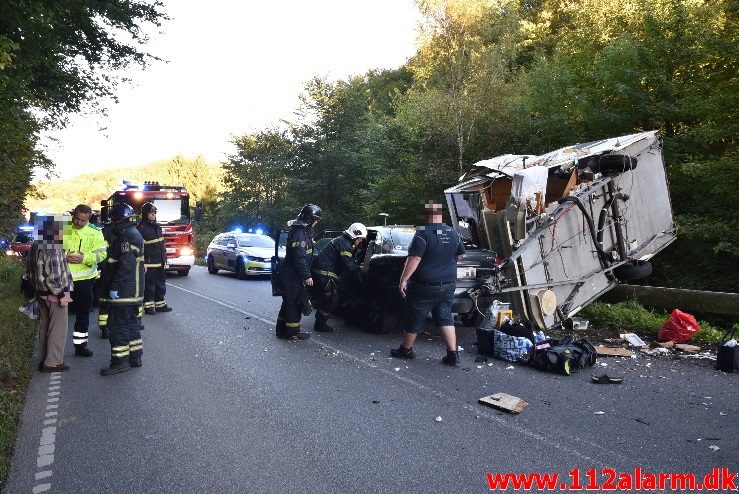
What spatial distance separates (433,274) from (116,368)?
143 inches

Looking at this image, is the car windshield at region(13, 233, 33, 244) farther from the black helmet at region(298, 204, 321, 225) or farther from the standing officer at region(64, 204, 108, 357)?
the black helmet at region(298, 204, 321, 225)

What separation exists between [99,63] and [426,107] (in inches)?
409

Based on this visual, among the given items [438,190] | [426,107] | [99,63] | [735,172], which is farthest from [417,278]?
[426,107]

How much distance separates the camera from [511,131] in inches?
694

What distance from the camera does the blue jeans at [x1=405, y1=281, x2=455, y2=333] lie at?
613 centimetres

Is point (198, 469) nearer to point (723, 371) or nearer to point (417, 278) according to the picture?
point (417, 278)

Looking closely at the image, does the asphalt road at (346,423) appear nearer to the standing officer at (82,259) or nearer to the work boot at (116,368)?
the work boot at (116,368)

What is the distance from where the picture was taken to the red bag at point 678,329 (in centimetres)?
706

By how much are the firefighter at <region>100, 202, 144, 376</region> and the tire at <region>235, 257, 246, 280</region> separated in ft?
34.7

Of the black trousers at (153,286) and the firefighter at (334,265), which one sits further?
the black trousers at (153,286)

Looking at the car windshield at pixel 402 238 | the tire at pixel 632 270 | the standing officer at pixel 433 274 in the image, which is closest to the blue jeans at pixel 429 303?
the standing officer at pixel 433 274

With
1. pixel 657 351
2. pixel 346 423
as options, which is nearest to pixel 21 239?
pixel 346 423

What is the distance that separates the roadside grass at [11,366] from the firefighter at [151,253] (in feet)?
6.01

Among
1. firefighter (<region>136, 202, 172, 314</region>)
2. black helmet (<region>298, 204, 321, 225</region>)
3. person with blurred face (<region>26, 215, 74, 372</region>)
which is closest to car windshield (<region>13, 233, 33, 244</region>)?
firefighter (<region>136, 202, 172, 314</region>)
